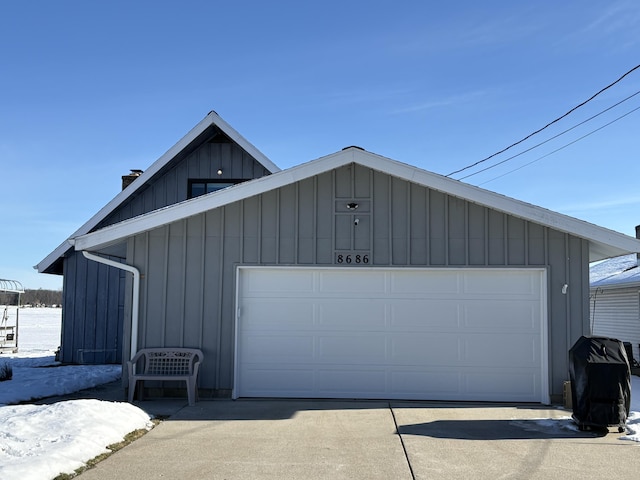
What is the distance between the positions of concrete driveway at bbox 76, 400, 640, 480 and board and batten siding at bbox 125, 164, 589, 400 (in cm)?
145

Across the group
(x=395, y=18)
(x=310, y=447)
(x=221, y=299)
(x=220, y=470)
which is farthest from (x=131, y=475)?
(x=395, y=18)

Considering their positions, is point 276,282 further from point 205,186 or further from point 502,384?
point 205,186

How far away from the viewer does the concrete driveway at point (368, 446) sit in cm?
588

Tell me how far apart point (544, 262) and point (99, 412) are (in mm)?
6748

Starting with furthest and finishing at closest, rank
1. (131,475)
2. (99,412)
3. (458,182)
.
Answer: (458,182) < (99,412) < (131,475)

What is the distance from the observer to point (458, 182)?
9672 millimetres

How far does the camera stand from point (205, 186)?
15219mm

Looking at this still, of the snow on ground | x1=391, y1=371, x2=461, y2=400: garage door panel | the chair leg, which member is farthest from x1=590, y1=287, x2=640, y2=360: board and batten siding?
the chair leg

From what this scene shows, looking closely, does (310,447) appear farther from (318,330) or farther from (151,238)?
(151,238)

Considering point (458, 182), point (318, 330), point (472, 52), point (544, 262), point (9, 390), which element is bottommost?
point (9, 390)

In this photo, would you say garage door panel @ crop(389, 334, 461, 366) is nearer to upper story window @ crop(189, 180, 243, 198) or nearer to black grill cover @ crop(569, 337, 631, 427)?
black grill cover @ crop(569, 337, 631, 427)

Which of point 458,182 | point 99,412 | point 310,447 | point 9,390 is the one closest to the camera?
point 310,447

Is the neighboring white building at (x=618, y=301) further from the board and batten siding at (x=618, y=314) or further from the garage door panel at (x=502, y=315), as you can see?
the garage door panel at (x=502, y=315)

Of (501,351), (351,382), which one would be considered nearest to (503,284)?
(501,351)
